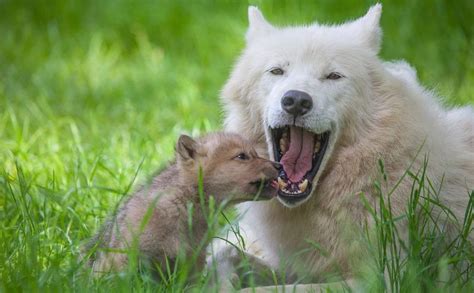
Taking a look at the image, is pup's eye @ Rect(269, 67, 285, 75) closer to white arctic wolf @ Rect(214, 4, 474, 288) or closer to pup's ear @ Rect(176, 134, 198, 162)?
white arctic wolf @ Rect(214, 4, 474, 288)

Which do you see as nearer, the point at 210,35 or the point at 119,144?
the point at 119,144

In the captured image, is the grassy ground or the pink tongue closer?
the pink tongue

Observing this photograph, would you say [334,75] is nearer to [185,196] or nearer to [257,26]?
[257,26]

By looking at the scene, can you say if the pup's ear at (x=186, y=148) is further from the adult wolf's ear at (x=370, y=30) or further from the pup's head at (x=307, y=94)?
the adult wolf's ear at (x=370, y=30)

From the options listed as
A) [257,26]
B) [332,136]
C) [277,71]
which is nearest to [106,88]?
[257,26]

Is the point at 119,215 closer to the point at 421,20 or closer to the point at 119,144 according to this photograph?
the point at 119,144

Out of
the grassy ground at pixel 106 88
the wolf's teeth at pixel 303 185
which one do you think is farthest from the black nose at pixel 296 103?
the grassy ground at pixel 106 88

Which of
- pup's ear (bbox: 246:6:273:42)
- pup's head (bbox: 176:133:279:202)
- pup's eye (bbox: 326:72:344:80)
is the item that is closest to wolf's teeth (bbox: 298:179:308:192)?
pup's head (bbox: 176:133:279:202)

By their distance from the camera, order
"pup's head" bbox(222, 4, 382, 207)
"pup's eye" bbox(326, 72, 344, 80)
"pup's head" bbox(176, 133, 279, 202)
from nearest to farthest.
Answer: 1. "pup's head" bbox(176, 133, 279, 202)
2. "pup's head" bbox(222, 4, 382, 207)
3. "pup's eye" bbox(326, 72, 344, 80)

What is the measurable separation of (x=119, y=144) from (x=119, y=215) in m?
2.43

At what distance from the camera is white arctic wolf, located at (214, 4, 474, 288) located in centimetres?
466

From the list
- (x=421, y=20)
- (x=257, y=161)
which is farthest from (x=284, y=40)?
(x=421, y=20)

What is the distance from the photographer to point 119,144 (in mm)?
7047

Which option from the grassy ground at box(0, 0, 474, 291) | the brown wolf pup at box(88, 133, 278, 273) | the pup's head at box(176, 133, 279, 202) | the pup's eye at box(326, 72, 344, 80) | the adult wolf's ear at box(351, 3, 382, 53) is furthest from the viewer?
the grassy ground at box(0, 0, 474, 291)
